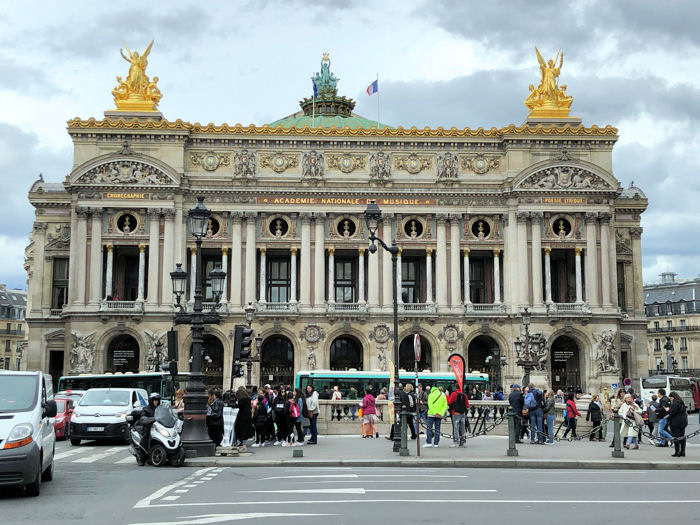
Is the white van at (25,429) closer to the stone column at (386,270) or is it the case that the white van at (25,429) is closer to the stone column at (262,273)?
the stone column at (262,273)

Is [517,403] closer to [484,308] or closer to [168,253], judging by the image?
[484,308]

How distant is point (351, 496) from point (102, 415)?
18.4 metres

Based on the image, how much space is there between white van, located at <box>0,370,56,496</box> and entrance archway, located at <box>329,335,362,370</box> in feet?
156

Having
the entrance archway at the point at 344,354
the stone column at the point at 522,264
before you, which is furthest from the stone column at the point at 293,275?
the stone column at the point at 522,264

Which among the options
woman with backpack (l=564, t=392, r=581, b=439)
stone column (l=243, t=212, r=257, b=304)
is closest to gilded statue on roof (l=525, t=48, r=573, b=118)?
stone column (l=243, t=212, r=257, b=304)

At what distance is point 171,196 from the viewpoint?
64.2 m

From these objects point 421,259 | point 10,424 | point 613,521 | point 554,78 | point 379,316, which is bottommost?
point 613,521

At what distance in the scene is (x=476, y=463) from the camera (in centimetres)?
2475

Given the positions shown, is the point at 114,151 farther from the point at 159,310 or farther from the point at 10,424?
the point at 10,424

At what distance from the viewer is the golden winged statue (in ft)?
219

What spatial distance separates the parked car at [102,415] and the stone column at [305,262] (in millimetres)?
31159

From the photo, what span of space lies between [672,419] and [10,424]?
1990 cm

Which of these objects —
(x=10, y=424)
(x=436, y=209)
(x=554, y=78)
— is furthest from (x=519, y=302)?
(x=10, y=424)

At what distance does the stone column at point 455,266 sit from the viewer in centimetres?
6525
